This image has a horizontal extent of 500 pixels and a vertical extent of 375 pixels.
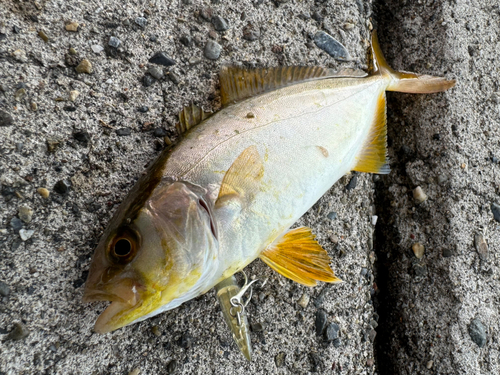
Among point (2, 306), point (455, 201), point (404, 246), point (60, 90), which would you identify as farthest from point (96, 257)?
point (455, 201)

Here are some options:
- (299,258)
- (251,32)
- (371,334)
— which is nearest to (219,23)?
(251,32)

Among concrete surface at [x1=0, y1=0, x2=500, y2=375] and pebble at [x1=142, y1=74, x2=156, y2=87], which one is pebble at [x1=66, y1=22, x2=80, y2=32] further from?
pebble at [x1=142, y1=74, x2=156, y2=87]

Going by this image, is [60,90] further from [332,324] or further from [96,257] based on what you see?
[332,324]

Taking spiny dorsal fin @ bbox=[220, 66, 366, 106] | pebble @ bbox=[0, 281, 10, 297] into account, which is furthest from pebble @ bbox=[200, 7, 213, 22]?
pebble @ bbox=[0, 281, 10, 297]

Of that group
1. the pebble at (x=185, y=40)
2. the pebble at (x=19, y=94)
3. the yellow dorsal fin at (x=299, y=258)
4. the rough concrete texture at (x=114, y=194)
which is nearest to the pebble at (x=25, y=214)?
the rough concrete texture at (x=114, y=194)

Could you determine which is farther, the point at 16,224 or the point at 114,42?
the point at 114,42

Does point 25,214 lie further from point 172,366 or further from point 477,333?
point 477,333
